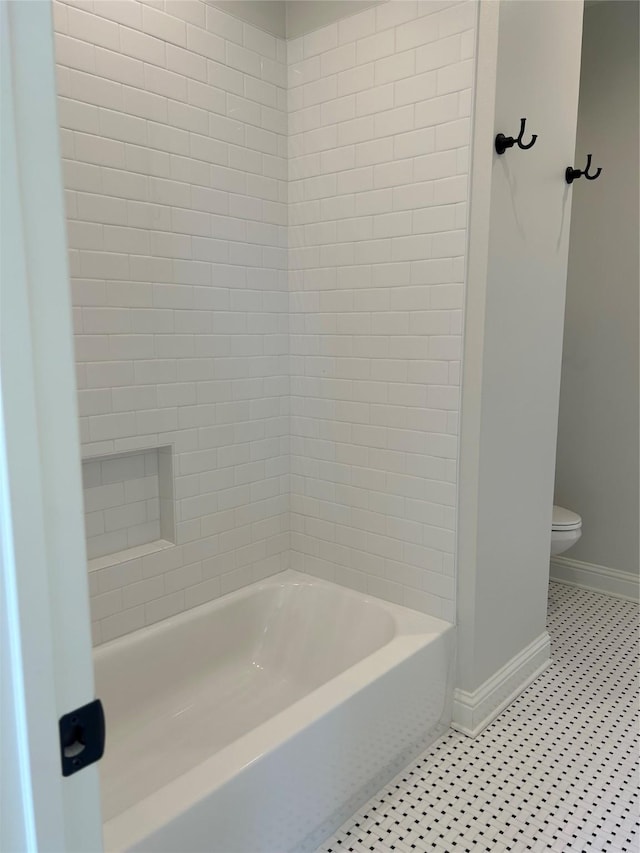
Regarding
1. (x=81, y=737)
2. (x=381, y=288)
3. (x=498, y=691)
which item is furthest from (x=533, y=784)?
(x=81, y=737)

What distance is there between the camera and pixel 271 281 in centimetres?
244

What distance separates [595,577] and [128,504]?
2587 millimetres

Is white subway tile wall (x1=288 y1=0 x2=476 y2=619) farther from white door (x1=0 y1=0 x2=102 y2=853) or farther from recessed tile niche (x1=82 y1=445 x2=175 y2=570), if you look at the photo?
white door (x1=0 y1=0 x2=102 y2=853)

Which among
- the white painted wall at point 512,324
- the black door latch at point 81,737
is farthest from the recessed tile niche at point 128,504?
the black door latch at point 81,737

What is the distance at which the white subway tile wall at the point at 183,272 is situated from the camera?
186cm

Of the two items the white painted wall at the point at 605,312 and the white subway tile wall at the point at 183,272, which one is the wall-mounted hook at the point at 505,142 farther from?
the white painted wall at the point at 605,312

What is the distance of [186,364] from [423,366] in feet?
2.66

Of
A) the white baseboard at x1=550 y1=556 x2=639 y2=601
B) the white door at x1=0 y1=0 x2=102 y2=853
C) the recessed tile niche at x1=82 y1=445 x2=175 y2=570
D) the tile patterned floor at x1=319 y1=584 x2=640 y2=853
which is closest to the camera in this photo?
the white door at x1=0 y1=0 x2=102 y2=853

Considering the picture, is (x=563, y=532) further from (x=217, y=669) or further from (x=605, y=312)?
(x=217, y=669)

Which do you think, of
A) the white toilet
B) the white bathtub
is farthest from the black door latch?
the white toilet

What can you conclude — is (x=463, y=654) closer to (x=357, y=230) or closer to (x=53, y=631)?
(x=357, y=230)

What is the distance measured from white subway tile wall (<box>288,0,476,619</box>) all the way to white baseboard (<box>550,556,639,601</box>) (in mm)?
1618

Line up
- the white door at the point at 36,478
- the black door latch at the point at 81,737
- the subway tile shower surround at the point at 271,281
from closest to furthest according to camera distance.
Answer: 1. the white door at the point at 36,478
2. the black door latch at the point at 81,737
3. the subway tile shower surround at the point at 271,281

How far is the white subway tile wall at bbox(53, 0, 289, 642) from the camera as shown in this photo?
73.4 inches
